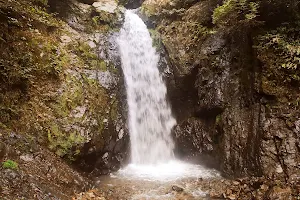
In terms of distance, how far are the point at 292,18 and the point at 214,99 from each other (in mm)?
3339

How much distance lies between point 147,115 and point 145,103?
490 mm

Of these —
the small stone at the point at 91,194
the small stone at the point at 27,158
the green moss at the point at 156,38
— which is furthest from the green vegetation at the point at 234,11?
the small stone at the point at 27,158

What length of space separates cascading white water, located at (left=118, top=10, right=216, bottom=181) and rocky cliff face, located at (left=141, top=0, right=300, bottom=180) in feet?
1.66

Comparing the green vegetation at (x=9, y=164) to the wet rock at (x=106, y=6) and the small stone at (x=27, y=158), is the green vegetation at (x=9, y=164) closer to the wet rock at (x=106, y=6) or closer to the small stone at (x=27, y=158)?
the small stone at (x=27, y=158)

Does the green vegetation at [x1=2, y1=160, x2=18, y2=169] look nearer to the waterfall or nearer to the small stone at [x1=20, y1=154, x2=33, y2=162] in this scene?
the small stone at [x1=20, y1=154, x2=33, y2=162]

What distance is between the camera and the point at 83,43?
29.5ft

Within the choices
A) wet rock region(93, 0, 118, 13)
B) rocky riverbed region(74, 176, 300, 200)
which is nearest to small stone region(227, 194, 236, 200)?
rocky riverbed region(74, 176, 300, 200)

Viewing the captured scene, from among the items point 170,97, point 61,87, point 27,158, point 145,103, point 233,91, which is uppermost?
point 233,91

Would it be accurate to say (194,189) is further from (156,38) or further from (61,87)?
(156,38)

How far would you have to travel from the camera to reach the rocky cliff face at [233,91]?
6.63 m

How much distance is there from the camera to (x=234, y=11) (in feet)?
26.8

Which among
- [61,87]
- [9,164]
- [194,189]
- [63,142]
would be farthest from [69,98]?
[194,189]

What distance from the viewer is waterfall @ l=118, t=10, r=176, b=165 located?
9.09 meters

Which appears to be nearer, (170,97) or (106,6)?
(170,97)
